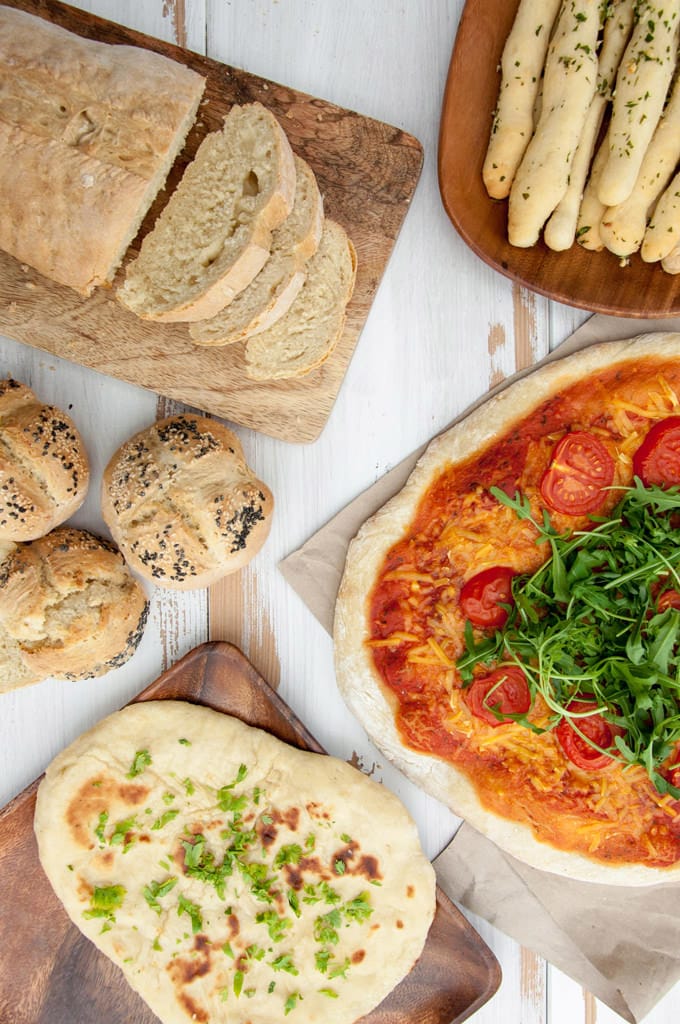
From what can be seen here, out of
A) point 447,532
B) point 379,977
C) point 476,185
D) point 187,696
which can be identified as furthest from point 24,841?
point 476,185

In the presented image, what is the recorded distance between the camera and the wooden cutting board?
314 centimetres

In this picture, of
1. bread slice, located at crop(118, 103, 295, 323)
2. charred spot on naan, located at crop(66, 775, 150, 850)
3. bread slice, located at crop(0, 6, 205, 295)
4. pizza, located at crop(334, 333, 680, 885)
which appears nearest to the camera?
bread slice, located at crop(0, 6, 205, 295)

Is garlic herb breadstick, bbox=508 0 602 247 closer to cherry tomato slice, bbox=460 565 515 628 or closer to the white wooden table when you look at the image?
the white wooden table

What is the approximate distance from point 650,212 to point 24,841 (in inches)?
145

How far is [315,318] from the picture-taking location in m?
3.08

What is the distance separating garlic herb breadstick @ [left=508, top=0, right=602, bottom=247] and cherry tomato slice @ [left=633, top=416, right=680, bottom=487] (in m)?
0.95

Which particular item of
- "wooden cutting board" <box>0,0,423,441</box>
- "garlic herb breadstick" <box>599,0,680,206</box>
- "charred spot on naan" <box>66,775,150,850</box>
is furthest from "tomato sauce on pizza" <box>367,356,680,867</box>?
"charred spot on naan" <box>66,775,150,850</box>

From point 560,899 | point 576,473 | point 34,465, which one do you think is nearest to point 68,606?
point 34,465

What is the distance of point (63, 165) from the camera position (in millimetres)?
2732

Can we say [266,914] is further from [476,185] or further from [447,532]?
[476,185]

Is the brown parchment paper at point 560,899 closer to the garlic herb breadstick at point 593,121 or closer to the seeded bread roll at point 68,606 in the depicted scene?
the garlic herb breadstick at point 593,121

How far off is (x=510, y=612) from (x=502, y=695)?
0.33m

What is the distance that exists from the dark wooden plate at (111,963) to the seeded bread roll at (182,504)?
46cm

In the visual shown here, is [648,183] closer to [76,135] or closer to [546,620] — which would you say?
[546,620]
